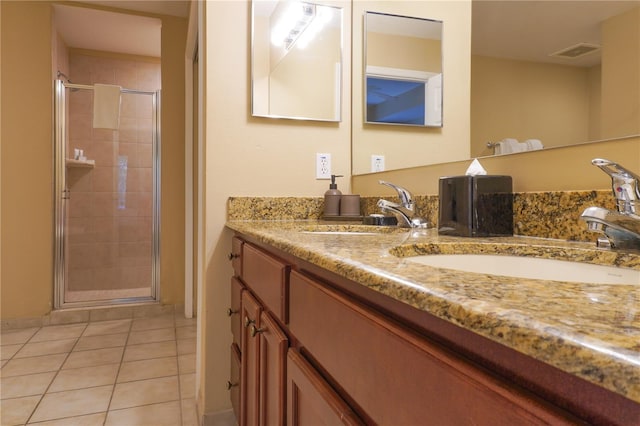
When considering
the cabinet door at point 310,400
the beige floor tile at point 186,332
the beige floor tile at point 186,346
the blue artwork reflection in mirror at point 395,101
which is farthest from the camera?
the beige floor tile at point 186,332

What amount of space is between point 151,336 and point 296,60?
2.16 metres

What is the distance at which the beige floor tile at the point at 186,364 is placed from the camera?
7.56 feet

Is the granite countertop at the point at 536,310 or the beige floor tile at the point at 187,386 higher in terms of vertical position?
the granite countertop at the point at 536,310

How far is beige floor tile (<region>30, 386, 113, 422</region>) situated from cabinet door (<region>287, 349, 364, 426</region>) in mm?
1526

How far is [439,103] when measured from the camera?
1484 millimetres

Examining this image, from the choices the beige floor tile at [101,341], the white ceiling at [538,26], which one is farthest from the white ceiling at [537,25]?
the beige floor tile at [101,341]

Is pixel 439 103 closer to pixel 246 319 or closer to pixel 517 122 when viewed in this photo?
pixel 517 122

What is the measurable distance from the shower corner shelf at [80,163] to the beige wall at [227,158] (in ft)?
7.23

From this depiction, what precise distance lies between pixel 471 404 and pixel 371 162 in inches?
60.1

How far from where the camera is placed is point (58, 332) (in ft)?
9.52

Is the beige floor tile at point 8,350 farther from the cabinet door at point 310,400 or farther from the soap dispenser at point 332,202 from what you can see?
the cabinet door at point 310,400

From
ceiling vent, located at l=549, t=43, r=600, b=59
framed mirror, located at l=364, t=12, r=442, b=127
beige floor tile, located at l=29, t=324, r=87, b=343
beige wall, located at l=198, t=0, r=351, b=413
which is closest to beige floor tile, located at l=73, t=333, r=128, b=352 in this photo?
beige floor tile, located at l=29, t=324, r=87, b=343

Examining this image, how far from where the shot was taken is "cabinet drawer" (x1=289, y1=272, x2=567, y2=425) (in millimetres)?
302

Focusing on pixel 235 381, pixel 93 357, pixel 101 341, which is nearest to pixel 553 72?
pixel 235 381
